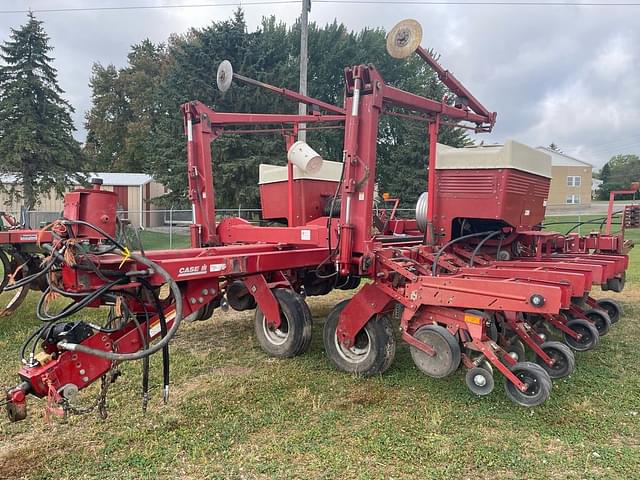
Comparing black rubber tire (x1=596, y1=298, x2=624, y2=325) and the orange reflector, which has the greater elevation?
the orange reflector

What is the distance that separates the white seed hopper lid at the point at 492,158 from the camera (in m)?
4.48

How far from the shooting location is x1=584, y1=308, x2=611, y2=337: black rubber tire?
17.7 ft

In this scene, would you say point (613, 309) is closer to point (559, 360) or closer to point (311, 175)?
point (559, 360)

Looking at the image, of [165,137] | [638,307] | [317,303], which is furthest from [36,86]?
[638,307]

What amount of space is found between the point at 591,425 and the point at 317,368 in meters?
2.23

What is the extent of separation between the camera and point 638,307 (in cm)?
734

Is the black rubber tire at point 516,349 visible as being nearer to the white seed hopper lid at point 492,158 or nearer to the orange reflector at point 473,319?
the orange reflector at point 473,319

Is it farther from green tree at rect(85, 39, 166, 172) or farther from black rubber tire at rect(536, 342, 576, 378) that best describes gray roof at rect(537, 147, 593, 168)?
black rubber tire at rect(536, 342, 576, 378)

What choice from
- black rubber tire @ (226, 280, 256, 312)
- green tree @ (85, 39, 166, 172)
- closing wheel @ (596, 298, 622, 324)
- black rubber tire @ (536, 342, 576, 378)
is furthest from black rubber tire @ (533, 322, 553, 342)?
green tree @ (85, 39, 166, 172)

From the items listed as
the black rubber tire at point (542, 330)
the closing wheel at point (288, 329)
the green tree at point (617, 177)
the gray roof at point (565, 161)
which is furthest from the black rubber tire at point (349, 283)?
the green tree at point (617, 177)

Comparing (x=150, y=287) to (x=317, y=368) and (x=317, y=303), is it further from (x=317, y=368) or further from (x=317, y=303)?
(x=317, y=303)

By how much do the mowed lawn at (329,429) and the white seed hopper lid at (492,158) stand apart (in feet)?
6.26

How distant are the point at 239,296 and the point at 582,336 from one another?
3505 mm

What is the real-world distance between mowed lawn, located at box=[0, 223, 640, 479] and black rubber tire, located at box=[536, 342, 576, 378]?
153 mm
